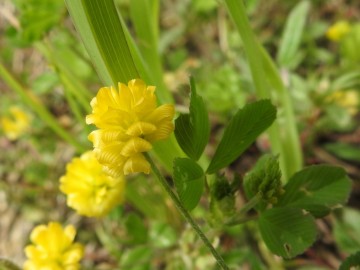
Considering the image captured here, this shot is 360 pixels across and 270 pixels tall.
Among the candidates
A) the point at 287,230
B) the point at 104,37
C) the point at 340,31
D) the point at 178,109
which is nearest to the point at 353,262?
the point at 287,230

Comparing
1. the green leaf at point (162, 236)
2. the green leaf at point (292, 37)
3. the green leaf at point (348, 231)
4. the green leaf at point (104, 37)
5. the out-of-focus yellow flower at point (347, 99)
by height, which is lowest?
the green leaf at point (348, 231)

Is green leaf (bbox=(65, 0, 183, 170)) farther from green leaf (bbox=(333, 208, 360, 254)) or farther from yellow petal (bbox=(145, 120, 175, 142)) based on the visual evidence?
green leaf (bbox=(333, 208, 360, 254))

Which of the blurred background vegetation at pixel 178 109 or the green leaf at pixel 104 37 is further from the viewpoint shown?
the blurred background vegetation at pixel 178 109

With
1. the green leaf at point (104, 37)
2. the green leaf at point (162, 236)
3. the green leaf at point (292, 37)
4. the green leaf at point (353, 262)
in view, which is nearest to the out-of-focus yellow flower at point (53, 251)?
the green leaf at point (162, 236)

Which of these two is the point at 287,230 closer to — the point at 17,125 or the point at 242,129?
the point at 242,129

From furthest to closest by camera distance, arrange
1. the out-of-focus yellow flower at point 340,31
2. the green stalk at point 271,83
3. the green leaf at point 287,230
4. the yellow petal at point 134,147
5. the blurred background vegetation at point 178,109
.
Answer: the out-of-focus yellow flower at point 340,31 < the blurred background vegetation at point 178,109 < the green stalk at point 271,83 < the green leaf at point 287,230 < the yellow petal at point 134,147

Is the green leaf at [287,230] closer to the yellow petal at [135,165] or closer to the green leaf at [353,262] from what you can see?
the green leaf at [353,262]

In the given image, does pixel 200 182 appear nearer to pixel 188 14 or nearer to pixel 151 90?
pixel 151 90

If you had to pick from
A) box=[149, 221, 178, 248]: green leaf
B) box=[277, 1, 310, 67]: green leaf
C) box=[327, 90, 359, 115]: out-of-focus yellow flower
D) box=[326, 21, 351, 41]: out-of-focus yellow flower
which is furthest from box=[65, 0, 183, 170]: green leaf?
box=[326, 21, 351, 41]: out-of-focus yellow flower
